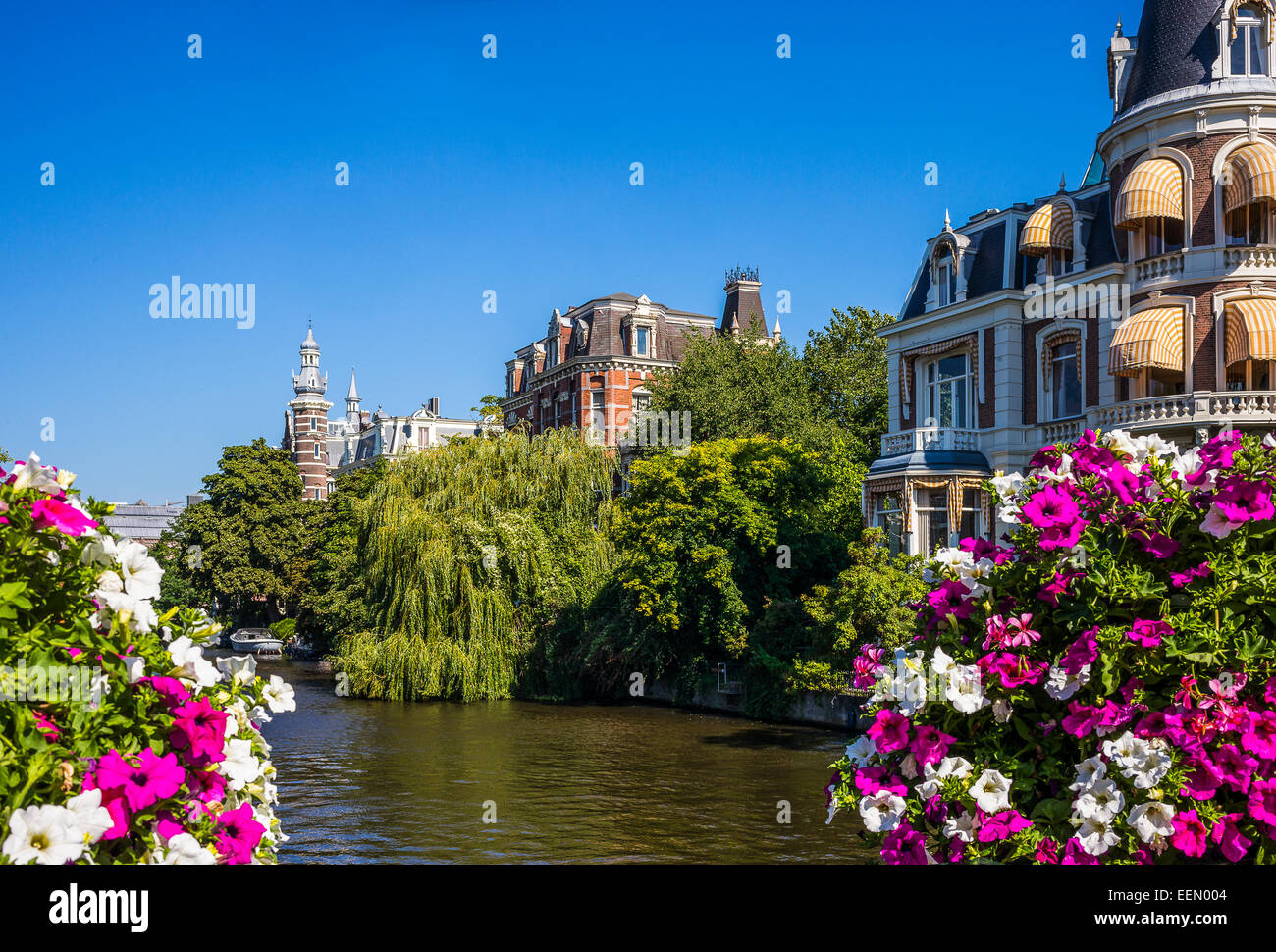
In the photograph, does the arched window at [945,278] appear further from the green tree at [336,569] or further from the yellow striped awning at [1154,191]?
the green tree at [336,569]

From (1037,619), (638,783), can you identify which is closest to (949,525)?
(638,783)

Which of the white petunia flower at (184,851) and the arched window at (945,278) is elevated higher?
the arched window at (945,278)

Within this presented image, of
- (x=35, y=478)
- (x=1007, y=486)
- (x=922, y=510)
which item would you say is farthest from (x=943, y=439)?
(x=35, y=478)

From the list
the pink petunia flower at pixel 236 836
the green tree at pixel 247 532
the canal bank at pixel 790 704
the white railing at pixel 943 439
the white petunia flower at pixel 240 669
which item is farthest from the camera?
the green tree at pixel 247 532

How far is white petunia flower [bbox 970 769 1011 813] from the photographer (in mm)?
4582

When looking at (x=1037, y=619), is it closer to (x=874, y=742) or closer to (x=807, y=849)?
(x=874, y=742)

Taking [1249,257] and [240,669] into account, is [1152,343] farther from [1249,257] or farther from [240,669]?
[240,669]

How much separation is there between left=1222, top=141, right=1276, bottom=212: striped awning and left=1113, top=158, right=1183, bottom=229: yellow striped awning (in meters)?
0.89

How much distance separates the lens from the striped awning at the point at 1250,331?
69.7 ft

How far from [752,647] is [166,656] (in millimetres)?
27609

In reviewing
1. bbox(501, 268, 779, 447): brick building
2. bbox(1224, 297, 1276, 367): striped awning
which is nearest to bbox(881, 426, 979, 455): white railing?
bbox(1224, 297, 1276, 367): striped awning

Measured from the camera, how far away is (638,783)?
68.6 ft

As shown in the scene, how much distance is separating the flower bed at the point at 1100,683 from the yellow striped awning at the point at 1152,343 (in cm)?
1861

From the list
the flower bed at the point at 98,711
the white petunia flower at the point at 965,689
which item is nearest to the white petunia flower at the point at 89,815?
the flower bed at the point at 98,711
